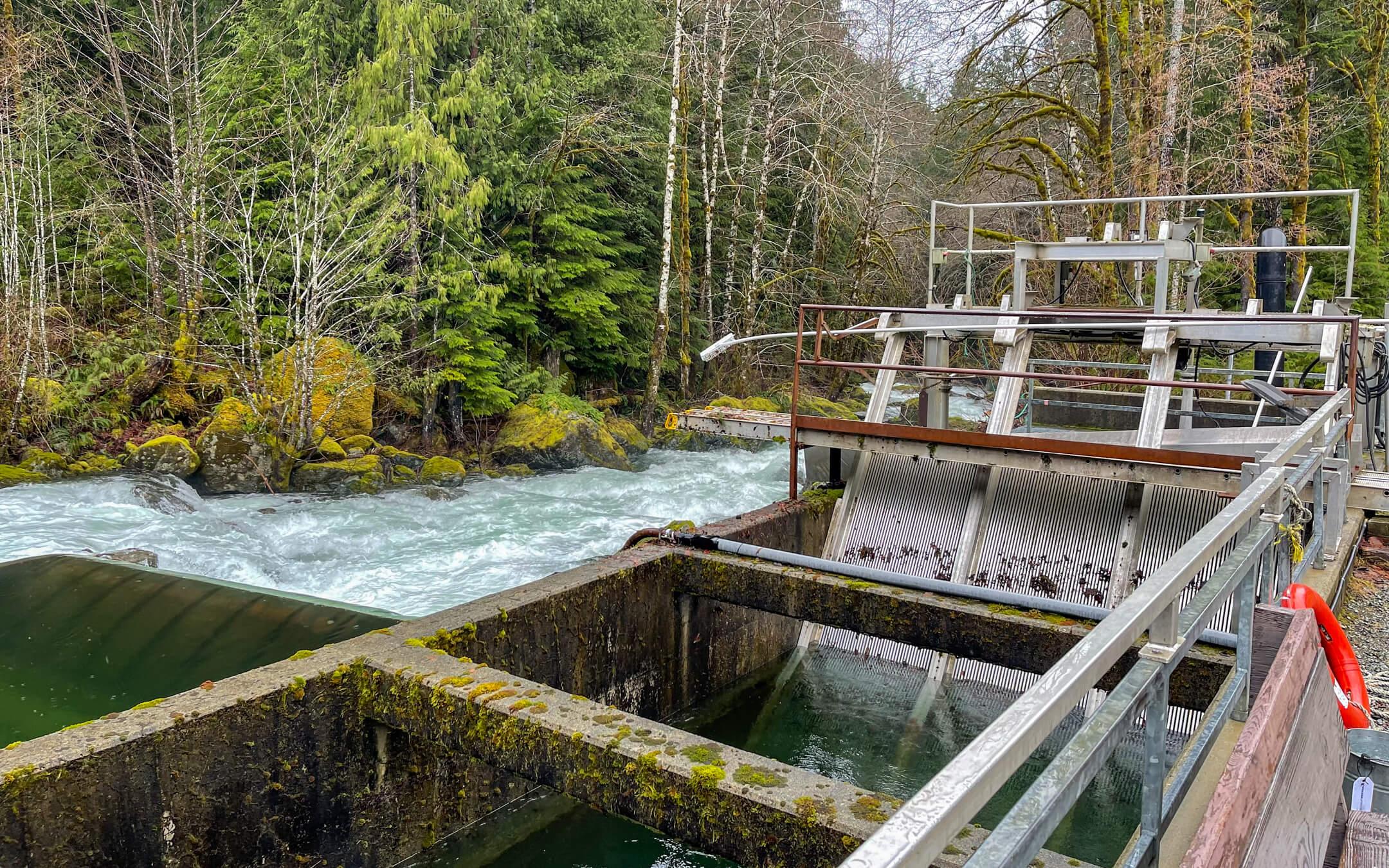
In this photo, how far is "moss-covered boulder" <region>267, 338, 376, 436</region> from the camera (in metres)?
14.1

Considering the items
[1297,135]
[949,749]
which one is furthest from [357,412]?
[1297,135]

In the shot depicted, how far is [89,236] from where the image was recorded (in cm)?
1631

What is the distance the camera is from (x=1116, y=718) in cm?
176

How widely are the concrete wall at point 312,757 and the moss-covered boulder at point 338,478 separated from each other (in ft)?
26.7

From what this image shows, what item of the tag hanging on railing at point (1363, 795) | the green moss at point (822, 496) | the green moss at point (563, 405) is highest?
the green moss at point (563, 405)

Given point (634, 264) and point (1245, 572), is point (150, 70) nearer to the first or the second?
point (634, 264)

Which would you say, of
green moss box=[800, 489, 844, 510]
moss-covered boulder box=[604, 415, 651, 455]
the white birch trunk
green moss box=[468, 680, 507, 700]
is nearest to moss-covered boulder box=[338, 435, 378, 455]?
moss-covered boulder box=[604, 415, 651, 455]

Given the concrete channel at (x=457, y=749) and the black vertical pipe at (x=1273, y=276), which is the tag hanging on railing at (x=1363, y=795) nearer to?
the concrete channel at (x=457, y=749)

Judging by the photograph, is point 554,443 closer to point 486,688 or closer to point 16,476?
point 16,476

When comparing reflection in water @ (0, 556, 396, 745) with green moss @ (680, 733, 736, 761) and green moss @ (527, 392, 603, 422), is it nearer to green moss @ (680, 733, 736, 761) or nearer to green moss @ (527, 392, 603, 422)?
green moss @ (680, 733, 736, 761)

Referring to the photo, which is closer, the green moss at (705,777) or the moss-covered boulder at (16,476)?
the green moss at (705,777)

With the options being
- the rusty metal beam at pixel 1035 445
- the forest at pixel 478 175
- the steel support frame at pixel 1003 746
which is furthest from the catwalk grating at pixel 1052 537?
the forest at pixel 478 175

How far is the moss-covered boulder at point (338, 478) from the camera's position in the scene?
1329cm

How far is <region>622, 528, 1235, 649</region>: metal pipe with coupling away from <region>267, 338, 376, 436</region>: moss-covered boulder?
29.7ft
